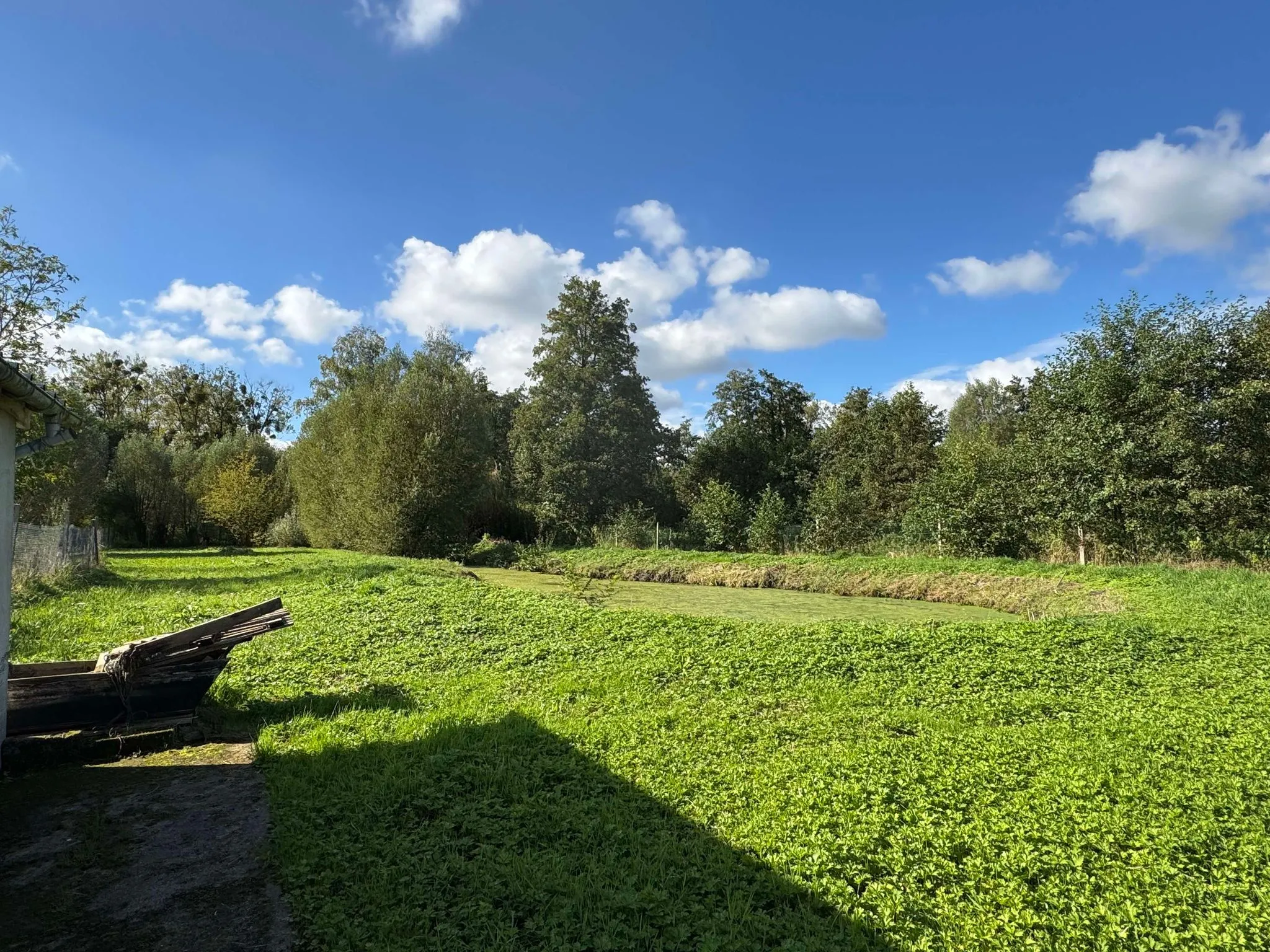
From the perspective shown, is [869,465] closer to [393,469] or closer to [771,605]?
[771,605]

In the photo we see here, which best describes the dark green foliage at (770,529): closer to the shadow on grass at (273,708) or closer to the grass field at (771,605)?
the grass field at (771,605)

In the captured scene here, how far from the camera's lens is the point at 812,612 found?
12344 millimetres

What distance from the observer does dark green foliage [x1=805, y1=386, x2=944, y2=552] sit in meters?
21.9

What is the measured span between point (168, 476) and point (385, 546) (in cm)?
1380

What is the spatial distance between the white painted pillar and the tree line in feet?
40.5

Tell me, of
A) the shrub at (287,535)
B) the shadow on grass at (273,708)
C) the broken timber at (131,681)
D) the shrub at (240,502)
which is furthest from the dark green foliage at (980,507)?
the shrub at (240,502)

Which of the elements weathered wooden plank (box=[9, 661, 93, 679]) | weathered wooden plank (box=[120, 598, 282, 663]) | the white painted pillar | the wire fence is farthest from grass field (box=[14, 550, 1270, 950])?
the wire fence

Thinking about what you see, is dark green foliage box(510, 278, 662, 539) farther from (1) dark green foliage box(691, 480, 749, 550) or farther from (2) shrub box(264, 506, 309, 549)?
(2) shrub box(264, 506, 309, 549)

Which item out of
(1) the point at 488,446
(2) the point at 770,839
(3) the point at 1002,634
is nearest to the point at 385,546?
(1) the point at 488,446

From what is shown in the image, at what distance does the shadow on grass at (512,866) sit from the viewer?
114 inches

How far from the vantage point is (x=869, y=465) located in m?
25.7

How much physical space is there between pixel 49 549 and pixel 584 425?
19.0 metres

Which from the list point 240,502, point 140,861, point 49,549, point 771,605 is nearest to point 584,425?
point 240,502

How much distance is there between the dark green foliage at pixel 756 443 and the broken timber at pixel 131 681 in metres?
24.1
